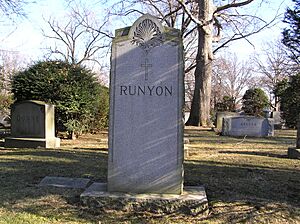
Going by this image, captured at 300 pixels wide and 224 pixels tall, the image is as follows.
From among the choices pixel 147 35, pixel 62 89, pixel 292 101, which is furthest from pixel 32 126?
pixel 292 101

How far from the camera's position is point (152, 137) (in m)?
4.93

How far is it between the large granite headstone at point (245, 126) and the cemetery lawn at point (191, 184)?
891 centimetres

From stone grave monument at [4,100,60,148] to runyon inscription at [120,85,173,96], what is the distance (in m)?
6.86

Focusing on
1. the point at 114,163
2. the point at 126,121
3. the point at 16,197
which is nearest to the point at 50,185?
the point at 16,197

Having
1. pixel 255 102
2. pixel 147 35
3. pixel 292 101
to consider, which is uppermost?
pixel 255 102

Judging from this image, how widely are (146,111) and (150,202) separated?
114 cm

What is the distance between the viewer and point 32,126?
11.7 metres

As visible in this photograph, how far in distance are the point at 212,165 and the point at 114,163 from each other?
334cm

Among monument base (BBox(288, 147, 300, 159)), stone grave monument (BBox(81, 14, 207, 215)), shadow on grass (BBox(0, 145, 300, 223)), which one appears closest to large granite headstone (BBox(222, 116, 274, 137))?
monument base (BBox(288, 147, 300, 159))

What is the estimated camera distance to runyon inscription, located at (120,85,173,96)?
4.91 m

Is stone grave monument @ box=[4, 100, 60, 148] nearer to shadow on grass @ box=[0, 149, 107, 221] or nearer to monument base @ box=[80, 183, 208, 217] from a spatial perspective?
shadow on grass @ box=[0, 149, 107, 221]

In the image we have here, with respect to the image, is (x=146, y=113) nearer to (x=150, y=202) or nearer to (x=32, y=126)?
(x=150, y=202)

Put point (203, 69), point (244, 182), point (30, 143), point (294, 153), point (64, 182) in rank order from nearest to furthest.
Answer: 1. point (64, 182)
2. point (244, 182)
3. point (294, 153)
4. point (30, 143)
5. point (203, 69)

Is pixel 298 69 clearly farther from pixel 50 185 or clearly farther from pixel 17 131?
pixel 50 185
